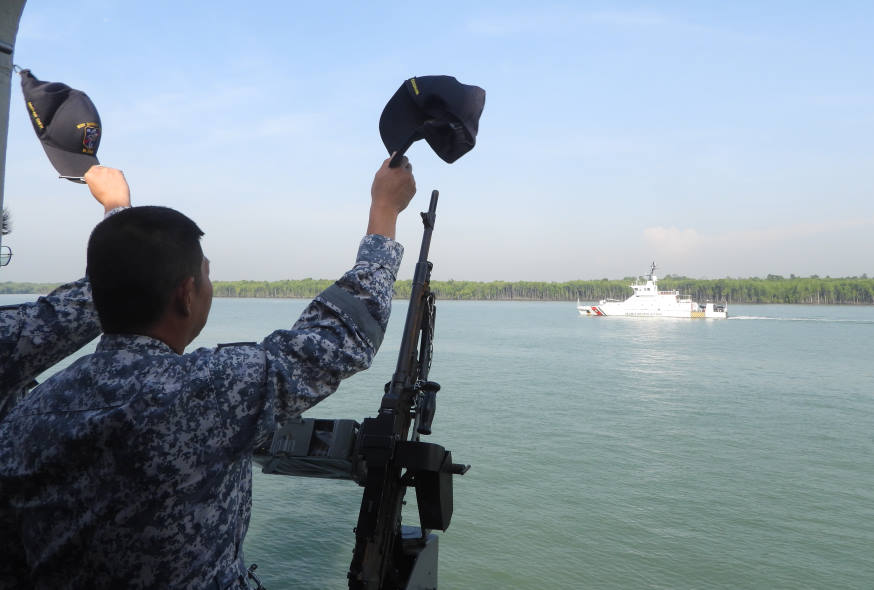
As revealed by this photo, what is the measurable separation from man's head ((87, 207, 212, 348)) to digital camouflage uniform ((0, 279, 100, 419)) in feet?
1.12

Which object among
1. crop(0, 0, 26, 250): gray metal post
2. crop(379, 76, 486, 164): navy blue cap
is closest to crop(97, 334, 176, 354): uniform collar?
crop(379, 76, 486, 164): navy blue cap

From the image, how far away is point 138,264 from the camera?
3.47ft

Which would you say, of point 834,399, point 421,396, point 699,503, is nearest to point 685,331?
point 834,399

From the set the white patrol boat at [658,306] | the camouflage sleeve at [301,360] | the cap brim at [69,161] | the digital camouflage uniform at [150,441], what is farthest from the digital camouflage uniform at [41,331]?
the white patrol boat at [658,306]

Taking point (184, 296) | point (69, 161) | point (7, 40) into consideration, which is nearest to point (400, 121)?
point (184, 296)

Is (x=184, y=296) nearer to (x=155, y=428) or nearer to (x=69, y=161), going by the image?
(x=155, y=428)

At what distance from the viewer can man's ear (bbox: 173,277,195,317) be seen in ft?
3.58

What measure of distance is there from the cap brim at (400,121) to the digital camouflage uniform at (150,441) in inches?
18.4

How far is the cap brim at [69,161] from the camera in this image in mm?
1910

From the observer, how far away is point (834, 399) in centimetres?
1639

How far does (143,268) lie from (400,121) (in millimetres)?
646

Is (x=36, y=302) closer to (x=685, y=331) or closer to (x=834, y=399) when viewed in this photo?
(x=834, y=399)

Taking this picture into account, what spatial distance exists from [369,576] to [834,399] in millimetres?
17224

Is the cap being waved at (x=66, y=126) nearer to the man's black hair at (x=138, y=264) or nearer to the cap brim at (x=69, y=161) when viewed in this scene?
the cap brim at (x=69, y=161)
